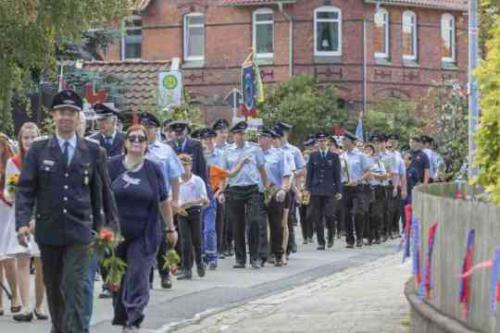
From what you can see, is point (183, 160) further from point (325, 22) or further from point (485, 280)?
point (325, 22)

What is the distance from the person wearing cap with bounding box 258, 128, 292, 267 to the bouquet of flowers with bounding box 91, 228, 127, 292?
8.81m

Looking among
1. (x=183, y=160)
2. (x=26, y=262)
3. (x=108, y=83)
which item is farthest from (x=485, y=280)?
(x=108, y=83)

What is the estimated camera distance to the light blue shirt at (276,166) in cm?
2206

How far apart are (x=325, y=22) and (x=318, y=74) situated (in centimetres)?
201

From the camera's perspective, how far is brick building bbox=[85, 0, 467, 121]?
59.5 metres

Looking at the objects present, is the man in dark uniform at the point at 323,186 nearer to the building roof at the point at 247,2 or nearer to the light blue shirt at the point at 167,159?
the light blue shirt at the point at 167,159

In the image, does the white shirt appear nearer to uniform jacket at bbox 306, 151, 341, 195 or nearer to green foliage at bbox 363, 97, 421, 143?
uniform jacket at bbox 306, 151, 341, 195

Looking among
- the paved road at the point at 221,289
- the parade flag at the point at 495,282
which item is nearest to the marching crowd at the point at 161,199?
the paved road at the point at 221,289

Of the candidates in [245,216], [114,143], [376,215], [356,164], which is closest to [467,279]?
[114,143]

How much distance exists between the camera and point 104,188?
11.9m

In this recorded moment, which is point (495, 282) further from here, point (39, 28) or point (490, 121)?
point (39, 28)

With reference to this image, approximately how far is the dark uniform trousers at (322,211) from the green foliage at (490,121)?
13.6 meters

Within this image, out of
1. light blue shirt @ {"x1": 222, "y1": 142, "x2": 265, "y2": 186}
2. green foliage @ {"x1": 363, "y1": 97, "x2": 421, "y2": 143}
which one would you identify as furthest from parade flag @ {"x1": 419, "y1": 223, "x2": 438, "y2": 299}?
green foliage @ {"x1": 363, "y1": 97, "x2": 421, "y2": 143}

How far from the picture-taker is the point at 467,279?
10.8m
